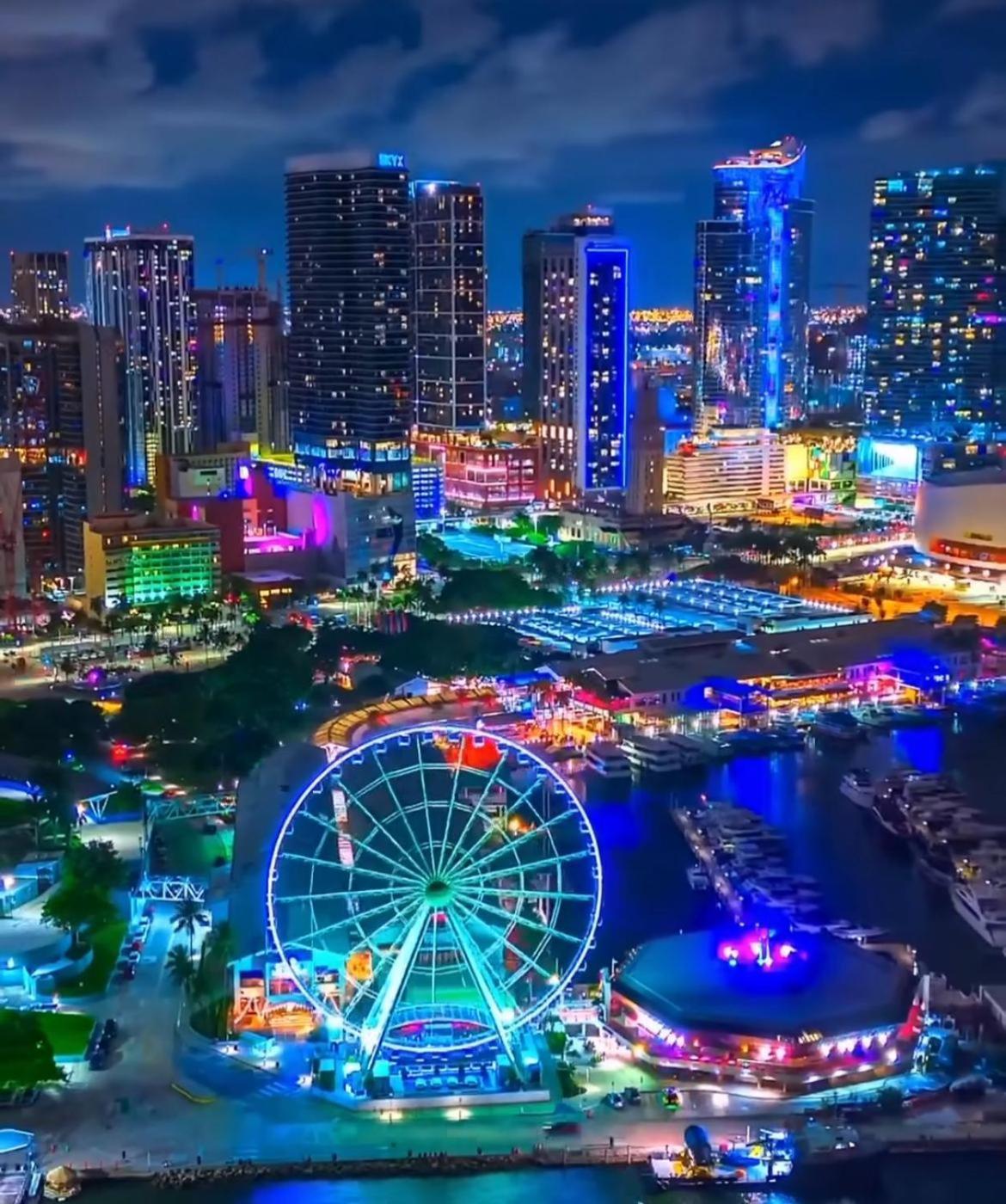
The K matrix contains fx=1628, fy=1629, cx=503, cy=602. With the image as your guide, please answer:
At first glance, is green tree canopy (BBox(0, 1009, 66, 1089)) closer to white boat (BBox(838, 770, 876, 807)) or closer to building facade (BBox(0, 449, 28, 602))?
white boat (BBox(838, 770, 876, 807))

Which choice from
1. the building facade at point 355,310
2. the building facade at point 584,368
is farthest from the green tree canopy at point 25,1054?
the building facade at point 584,368

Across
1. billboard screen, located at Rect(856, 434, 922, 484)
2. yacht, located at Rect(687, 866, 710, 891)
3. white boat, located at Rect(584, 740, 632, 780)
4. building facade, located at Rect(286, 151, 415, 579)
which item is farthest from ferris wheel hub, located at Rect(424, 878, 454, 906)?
billboard screen, located at Rect(856, 434, 922, 484)

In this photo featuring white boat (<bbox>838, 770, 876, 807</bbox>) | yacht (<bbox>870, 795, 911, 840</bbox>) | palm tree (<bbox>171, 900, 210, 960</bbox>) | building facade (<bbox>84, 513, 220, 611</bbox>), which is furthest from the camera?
building facade (<bbox>84, 513, 220, 611</bbox>)

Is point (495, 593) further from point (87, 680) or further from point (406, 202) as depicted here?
point (406, 202)

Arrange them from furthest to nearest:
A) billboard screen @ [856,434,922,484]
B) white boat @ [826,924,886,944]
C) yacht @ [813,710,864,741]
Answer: billboard screen @ [856,434,922,484] → yacht @ [813,710,864,741] → white boat @ [826,924,886,944]

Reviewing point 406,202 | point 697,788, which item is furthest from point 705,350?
point 697,788

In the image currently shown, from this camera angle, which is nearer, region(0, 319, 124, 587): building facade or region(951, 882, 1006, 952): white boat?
region(951, 882, 1006, 952): white boat

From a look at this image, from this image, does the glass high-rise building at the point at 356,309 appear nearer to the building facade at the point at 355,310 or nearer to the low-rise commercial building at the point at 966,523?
the building facade at the point at 355,310
